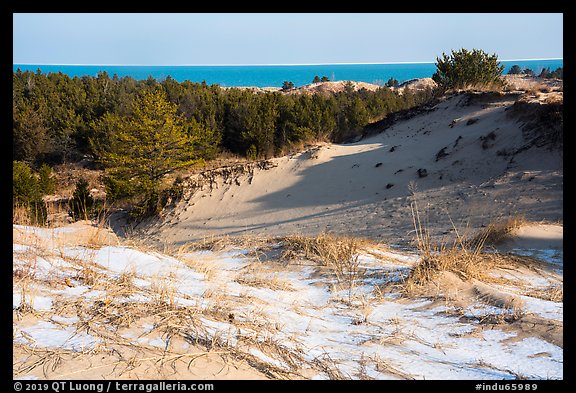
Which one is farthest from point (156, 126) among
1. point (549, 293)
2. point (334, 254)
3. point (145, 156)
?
point (549, 293)

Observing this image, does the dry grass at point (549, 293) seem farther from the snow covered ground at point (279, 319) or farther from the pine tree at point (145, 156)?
the pine tree at point (145, 156)

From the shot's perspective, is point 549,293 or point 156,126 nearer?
point 549,293

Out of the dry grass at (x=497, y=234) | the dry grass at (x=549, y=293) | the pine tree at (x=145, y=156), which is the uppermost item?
the pine tree at (x=145, y=156)

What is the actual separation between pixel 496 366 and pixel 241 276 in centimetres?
271

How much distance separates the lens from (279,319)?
3.14 m

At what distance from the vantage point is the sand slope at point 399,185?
33.7 feet

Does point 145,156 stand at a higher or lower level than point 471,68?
lower

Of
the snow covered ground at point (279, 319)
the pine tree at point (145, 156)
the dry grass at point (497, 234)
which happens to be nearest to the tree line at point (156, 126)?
the pine tree at point (145, 156)

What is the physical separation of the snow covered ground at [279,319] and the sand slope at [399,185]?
548cm

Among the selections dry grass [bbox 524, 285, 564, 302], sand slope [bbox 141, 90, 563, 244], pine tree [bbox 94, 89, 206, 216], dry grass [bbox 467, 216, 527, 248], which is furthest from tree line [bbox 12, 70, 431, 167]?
dry grass [bbox 524, 285, 564, 302]

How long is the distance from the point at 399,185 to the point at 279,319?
10.7 metres

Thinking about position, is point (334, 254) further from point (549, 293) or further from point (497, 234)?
point (497, 234)

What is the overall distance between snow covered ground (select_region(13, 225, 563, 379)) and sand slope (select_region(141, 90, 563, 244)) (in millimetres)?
5480
